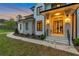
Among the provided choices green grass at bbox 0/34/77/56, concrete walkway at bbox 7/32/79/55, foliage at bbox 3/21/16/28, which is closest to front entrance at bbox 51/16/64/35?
concrete walkway at bbox 7/32/79/55

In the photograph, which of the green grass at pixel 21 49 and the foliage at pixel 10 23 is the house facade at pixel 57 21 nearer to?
the green grass at pixel 21 49

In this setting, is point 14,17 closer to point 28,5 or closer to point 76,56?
point 28,5

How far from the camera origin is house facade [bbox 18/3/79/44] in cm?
580

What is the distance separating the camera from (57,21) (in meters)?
6.00

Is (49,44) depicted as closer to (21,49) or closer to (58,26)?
(58,26)

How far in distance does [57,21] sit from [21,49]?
1.24m

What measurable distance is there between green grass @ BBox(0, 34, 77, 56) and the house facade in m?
0.37

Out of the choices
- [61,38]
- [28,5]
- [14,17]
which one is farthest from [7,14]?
[61,38]

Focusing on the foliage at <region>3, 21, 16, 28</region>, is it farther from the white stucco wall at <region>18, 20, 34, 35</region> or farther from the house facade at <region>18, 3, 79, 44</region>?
the house facade at <region>18, 3, 79, 44</region>

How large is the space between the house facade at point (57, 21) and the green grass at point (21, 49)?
1.22 feet

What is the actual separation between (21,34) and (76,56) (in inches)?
64.8

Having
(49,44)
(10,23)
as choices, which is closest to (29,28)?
(10,23)

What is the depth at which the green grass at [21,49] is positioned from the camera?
5702 millimetres

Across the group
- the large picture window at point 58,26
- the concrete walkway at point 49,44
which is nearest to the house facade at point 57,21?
the large picture window at point 58,26
